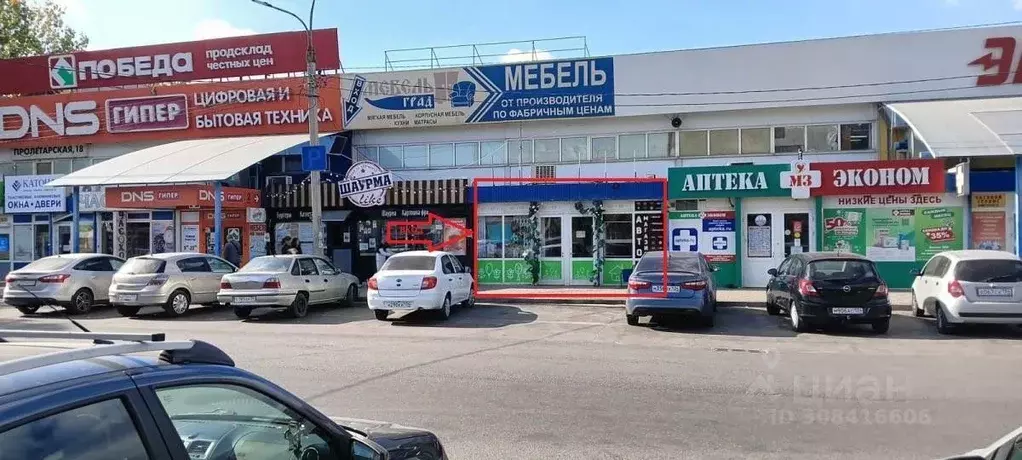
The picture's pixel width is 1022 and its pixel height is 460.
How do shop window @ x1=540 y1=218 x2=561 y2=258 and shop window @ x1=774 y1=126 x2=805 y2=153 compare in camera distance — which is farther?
shop window @ x1=540 y1=218 x2=561 y2=258

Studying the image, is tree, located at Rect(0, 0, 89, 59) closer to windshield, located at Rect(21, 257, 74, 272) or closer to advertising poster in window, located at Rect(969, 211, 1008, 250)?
windshield, located at Rect(21, 257, 74, 272)

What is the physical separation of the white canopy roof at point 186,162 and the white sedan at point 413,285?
7403mm

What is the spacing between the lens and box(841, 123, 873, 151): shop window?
869 inches

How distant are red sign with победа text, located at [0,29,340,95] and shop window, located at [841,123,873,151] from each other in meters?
16.7

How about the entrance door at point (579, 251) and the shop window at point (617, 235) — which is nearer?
the shop window at point (617, 235)

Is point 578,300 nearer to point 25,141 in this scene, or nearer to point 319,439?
point 319,439

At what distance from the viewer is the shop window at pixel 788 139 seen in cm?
2256

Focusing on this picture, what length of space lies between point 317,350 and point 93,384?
9.80 m

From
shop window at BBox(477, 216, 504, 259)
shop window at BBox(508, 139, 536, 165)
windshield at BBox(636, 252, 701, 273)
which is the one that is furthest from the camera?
shop window at BBox(508, 139, 536, 165)

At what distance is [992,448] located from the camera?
3182 mm

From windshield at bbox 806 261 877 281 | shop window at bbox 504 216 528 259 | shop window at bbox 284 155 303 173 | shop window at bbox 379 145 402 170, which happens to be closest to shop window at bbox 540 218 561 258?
shop window at bbox 504 216 528 259

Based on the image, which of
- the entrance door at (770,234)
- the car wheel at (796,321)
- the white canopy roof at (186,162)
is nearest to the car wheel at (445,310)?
the car wheel at (796,321)

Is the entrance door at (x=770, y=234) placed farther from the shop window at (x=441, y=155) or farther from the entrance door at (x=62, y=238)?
the entrance door at (x=62, y=238)

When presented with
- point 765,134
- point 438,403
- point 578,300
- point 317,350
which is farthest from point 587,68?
point 438,403
